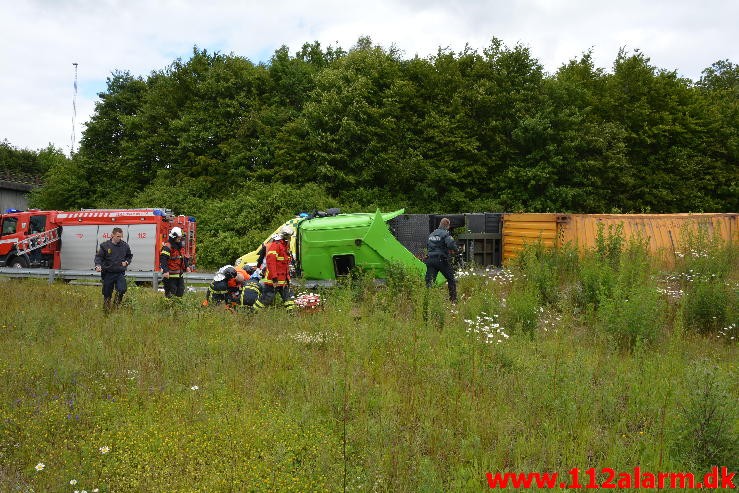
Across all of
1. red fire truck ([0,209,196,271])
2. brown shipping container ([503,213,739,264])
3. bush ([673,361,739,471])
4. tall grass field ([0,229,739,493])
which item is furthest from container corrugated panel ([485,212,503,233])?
bush ([673,361,739,471])

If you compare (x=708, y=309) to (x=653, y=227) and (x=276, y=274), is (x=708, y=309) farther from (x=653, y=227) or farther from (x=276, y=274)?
(x=276, y=274)

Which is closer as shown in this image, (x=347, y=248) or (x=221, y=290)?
(x=221, y=290)

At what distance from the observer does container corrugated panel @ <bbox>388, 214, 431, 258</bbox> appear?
13.3 metres

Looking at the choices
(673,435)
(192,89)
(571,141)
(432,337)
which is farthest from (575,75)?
(673,435)

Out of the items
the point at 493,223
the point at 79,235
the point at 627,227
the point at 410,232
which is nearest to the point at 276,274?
the point at 410,232

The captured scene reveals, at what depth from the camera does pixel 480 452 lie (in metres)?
3.93

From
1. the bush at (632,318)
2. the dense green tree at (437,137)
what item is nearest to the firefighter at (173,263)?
the bush at (632,318)

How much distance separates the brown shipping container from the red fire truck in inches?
436

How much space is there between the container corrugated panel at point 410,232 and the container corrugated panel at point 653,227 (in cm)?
371

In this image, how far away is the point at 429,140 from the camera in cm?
2584

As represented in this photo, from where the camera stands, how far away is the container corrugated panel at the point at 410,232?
1327 centimetres

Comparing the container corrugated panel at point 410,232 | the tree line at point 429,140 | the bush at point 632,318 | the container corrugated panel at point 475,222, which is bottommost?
the bush at point 632,318

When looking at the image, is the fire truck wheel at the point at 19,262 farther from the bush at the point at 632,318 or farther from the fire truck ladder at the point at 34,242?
the bush at the point at 632,318

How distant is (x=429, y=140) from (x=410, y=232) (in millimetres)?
13493
